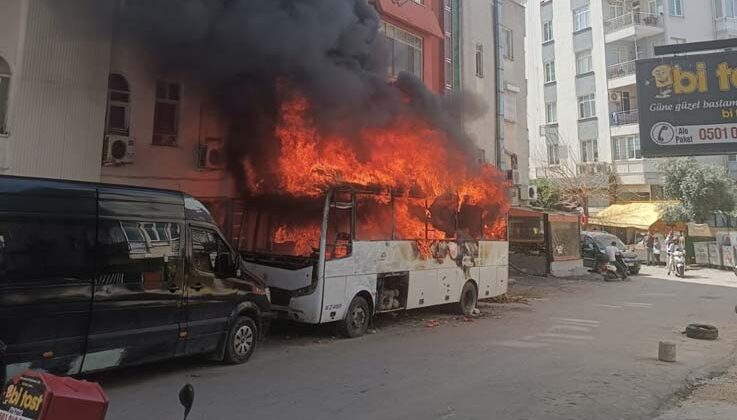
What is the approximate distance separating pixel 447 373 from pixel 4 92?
871cm

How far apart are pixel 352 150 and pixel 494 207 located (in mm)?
4520

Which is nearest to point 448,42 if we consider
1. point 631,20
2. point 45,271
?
point 45,271

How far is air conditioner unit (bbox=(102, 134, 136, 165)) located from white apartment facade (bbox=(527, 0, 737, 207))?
1133 inches

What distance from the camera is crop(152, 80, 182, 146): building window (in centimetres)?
1159

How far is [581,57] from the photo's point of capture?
35.8 m

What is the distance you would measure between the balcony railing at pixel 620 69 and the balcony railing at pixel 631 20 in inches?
87.0

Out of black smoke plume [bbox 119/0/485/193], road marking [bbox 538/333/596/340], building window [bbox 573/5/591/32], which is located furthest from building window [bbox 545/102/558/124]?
road marking [bbox 538/333/596/340]

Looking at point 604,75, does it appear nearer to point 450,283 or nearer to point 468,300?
point 468,300

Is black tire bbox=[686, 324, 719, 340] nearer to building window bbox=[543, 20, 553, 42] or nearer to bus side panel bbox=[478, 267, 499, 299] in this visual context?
bus side panel bbox=[478, 267, 499, 299]

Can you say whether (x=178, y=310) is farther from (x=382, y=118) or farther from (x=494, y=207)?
(x=494, y=207)

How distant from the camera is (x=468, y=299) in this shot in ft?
39.8

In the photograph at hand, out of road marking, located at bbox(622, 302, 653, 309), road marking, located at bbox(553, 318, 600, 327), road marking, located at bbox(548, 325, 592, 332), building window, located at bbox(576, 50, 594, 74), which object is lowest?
road marking, located at bbox(548, 325, 592, 332)

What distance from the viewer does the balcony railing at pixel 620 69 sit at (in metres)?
33.1

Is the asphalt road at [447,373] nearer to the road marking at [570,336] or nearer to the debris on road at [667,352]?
the road marking at [570,336]
